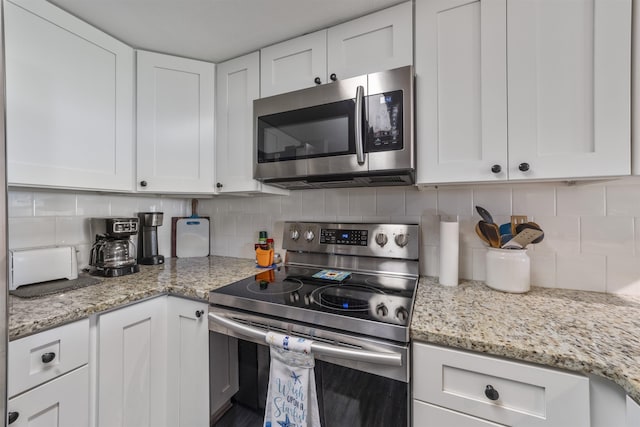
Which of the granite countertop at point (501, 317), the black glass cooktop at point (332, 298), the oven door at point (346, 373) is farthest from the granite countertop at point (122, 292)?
the oven door at point (346, 373)

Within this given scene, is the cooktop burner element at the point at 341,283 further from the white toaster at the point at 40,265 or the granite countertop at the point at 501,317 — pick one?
the white toaster at the point at 40,265

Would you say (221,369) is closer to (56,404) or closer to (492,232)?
(56,404)

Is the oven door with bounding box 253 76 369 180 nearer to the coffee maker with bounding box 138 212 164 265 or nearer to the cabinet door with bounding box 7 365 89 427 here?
the coffee maker with bounding box 138 212 164 265

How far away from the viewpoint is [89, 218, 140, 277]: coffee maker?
4.47 ft

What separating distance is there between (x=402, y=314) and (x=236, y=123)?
51.5 inches

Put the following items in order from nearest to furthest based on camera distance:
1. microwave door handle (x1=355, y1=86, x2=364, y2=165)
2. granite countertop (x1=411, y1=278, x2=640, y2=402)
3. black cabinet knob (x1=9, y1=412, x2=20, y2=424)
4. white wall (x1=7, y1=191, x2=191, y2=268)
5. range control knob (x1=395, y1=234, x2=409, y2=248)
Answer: granite countertop (x1=411, y1=278, x2=640, y2=402), black cabinet knob (x1=9, y1=412, x2=20, y2=424), microwave door handle (x1=355, y1=86, x2=364, y2=165), white wall (x1=7, y1=191, x2=191, y2=268), range control knob (x1=395, y1=234, x2=409, y2=248)

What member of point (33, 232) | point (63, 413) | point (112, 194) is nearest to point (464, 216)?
point (63, 413)

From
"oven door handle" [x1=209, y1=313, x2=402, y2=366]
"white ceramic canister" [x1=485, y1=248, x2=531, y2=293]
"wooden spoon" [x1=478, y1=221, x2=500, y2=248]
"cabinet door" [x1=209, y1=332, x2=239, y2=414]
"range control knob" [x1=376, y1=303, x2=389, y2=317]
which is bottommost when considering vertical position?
"cabinet door" [x1=209, y1=332, x2=239, y2=414]

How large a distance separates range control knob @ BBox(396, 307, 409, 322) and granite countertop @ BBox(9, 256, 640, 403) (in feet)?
0.09

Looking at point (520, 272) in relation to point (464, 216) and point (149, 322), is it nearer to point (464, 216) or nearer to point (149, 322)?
point (464, 216)

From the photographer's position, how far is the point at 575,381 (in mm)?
622

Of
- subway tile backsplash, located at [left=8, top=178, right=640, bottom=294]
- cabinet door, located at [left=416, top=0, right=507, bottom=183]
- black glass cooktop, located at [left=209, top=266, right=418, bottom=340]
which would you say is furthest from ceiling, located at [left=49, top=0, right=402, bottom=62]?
black glass cooktop, located at [left=209, top=266, right=418, bottom=340]

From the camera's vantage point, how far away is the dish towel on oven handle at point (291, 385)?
86cm

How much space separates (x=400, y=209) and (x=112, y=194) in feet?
5.66
